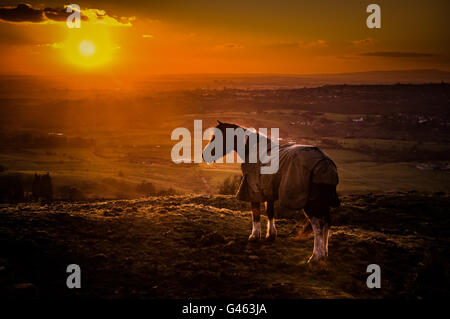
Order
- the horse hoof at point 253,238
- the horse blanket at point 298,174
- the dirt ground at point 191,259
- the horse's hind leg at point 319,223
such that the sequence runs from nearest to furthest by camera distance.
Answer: the dirt ground at point 191,259 → the horse blanket at point 298,174 → the horse's hind leg at point 319,223 → the horse hoof at point 253,238

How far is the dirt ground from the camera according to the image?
6.46 m

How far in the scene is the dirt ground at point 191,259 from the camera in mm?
6465

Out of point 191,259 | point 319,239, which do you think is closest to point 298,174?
point 319,239

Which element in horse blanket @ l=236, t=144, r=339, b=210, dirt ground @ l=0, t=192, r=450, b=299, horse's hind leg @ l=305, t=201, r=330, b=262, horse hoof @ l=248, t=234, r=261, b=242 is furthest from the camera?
horse hoof @ l=248, t=234, r=261, b=242

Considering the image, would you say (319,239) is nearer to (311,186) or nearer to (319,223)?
(319,223)

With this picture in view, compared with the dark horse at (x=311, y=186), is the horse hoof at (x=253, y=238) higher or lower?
lower

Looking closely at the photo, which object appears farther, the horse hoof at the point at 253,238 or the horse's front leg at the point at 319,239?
the horse hoof at the point at 253,238

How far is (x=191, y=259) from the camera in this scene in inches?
312

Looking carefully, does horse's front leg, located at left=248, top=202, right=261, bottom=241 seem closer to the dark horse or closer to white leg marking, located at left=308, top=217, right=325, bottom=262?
the dark horse

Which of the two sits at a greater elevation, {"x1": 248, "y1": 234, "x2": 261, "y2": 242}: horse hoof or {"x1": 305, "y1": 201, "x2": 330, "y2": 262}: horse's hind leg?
{"x1": 305, "y1": 201, "x2": 330, "y2": 262}: horse's hind leg

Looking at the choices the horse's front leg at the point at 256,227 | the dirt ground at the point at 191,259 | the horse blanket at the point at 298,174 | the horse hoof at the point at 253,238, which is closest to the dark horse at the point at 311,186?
the horse blanket at the point at 298,174

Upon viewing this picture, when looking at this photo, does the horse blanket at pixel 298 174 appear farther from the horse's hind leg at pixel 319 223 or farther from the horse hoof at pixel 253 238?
the horse hoof at pixel 253 238

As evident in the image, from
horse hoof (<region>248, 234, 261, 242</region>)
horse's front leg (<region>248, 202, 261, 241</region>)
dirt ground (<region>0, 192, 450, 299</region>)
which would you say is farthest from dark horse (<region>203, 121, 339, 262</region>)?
horse hoof (<region>248, 234, 261, 242</region>)
